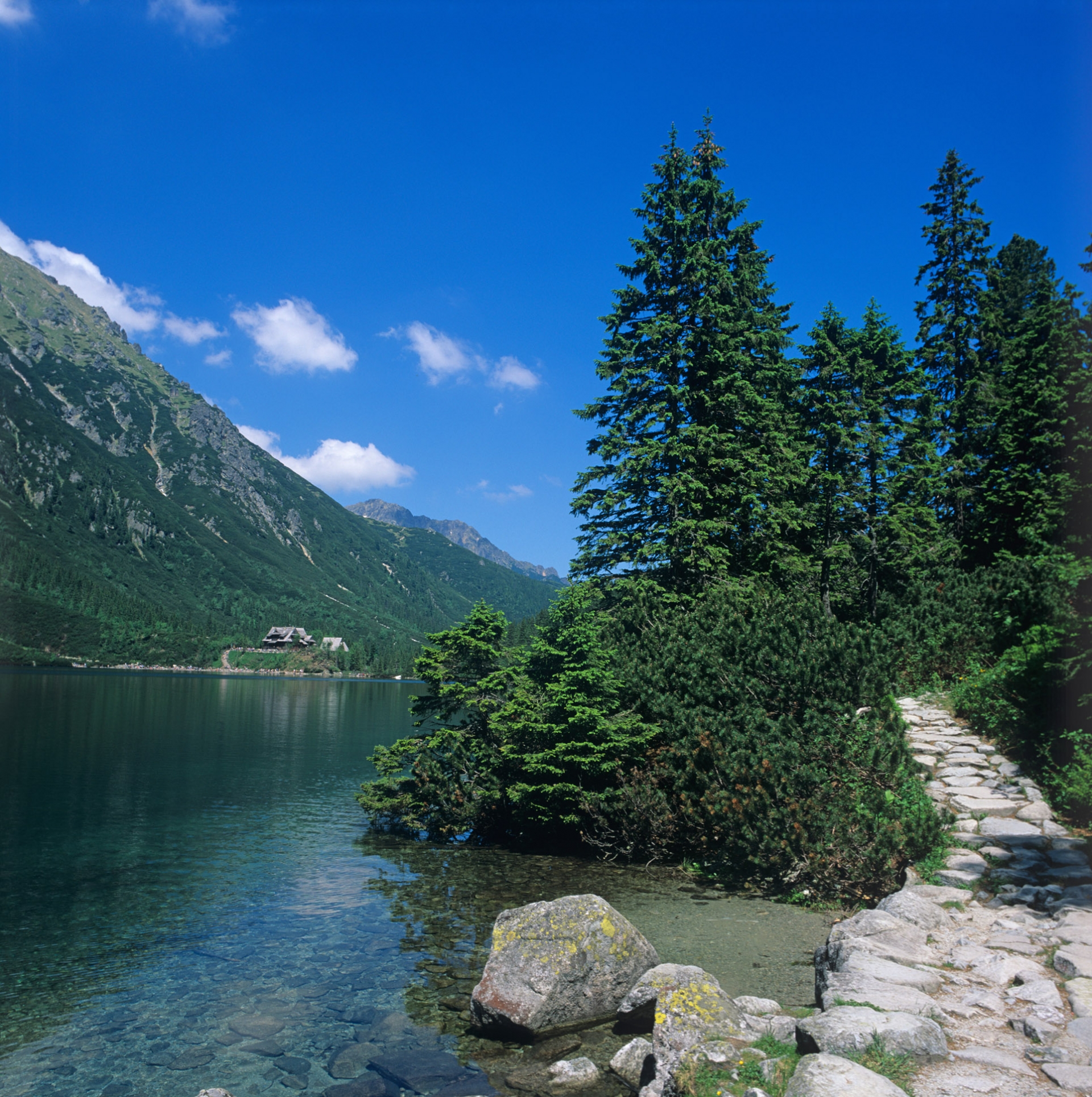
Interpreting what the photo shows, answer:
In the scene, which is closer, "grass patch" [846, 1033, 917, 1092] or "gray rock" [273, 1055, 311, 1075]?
"grass patch" [846, 1033, 917, 1092]

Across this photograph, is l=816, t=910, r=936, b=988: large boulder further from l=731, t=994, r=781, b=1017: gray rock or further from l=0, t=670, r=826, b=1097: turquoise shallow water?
l=0, t=670, r=826, b=1097: turquoise shallow water

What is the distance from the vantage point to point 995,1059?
5.11m

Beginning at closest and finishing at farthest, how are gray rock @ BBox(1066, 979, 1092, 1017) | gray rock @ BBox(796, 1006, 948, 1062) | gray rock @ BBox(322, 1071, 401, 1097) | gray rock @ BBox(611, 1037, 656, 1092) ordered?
1. gray rock @ BBox(796, 1006, 948, 1062)
2. gray rock @ BBox(1066, 979, 1092, 1017)
3. gray rock @ BBox(611, 1037, 656, 1092)
4. gray rock @ BBox(322, 1071, 401, 1097)

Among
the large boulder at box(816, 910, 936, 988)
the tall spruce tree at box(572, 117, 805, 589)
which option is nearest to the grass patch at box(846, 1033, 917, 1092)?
the large boulder at box(816, 910, 936, 988)

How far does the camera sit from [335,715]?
72375 mm

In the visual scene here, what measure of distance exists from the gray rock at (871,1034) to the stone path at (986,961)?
13mm

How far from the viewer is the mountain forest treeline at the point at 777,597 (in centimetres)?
1261

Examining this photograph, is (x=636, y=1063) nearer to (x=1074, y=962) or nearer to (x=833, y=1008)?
(x=833, y=1008)

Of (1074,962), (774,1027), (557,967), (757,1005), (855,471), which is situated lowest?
(557,967)

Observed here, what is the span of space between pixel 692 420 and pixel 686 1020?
66.5 feet

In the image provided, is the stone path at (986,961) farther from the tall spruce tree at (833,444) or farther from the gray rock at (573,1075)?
the tall spruce tree at (833,444)

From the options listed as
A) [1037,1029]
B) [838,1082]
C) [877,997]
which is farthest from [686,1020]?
[1037,1029]

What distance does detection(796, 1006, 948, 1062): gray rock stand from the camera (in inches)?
204

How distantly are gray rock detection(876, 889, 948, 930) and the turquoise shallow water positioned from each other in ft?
4.92
